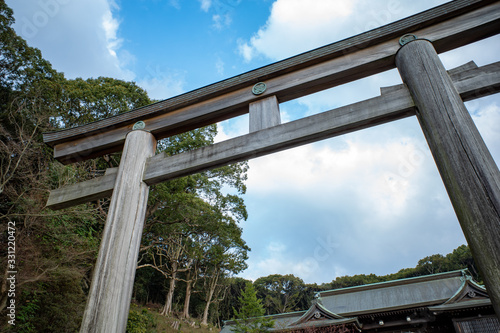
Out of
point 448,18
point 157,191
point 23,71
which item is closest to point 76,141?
point 448,18

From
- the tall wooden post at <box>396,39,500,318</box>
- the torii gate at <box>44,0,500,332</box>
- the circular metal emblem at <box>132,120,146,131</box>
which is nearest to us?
the tall wooden post at <box>396,39,500,318</box>

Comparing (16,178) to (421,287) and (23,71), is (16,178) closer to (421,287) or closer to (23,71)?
(23,71)

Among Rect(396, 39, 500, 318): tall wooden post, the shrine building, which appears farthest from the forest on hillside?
Rect(396, 39, 500, 318): tall wooden post

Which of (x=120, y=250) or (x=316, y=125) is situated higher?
(x=316, y=125)

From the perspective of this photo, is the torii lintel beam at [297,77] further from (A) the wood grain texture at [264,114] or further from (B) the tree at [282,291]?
(B) the tree at [282,291]

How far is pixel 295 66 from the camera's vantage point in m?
2.54

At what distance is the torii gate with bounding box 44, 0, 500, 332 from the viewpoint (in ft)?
5.07

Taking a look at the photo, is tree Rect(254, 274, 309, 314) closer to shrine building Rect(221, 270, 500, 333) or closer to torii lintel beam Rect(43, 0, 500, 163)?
shrine building Rect(221, 270, 500, 333)

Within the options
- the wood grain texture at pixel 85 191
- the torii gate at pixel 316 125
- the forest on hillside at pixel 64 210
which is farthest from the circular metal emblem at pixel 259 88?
the forest on hillside at pixel 64 210

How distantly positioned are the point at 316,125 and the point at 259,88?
30.0 inches

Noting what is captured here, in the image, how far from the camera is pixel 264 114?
245 centimetres

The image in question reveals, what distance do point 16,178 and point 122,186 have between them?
8.39 m

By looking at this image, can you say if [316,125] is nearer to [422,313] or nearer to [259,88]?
[259,88]

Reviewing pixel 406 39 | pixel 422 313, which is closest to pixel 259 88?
pixel 406 39
